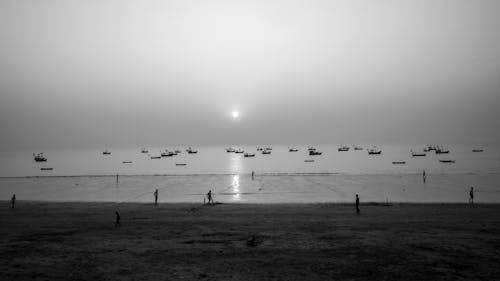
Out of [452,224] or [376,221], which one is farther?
[376,221]

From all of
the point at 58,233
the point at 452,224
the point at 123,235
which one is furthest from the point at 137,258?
the point at 452,224

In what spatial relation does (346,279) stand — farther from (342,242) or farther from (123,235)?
(123,235)

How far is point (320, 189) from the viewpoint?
172 ft

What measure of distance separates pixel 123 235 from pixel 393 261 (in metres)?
14.2

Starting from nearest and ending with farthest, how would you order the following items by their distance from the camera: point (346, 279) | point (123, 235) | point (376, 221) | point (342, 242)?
point (346, 279) → point (342, 242) → point (123, 235) → point (376, 221)

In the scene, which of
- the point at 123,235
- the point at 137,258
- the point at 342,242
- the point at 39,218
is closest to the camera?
the point at 137,258

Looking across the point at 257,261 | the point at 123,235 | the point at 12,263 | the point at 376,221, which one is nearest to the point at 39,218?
the point at 123,235

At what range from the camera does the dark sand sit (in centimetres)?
1328

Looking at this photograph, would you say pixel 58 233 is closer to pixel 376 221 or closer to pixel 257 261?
pixel 257 261

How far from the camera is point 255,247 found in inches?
656

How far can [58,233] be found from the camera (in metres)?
20.2

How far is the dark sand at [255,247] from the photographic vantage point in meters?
13.3

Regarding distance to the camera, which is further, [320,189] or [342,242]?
[320,189]

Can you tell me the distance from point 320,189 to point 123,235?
37.5 metres
